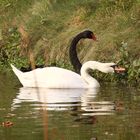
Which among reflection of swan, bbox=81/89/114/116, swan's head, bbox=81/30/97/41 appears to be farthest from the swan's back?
reflection of swan, bbox=81/89/114/116

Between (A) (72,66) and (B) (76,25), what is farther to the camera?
(B) (76,25)

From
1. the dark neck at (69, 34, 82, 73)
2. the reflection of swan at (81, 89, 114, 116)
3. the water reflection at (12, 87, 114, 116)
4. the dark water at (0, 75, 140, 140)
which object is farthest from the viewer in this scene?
the dark neck at (69, 34, 82, 73)

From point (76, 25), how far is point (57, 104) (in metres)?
8.43

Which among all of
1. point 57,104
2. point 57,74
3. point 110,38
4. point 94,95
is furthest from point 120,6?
point 57,104

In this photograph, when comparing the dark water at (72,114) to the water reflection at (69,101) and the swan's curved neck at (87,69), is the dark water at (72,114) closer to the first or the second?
the water reflection at (69,101)

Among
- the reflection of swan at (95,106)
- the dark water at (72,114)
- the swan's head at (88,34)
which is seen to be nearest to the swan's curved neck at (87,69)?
the dark water at (72,114)

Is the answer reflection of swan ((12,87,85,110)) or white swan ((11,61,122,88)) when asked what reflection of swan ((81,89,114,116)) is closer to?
reflection of swan ((12,87,85,110))

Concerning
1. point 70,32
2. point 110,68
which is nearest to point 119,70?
point 110,68

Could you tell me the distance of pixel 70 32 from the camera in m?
21.8

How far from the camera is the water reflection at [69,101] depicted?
13114 mm

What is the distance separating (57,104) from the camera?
45.8ft

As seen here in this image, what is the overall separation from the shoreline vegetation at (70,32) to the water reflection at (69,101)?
168 cm

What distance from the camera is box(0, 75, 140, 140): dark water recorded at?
10359 mm

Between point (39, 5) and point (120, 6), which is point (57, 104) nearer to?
point (120, 6)
